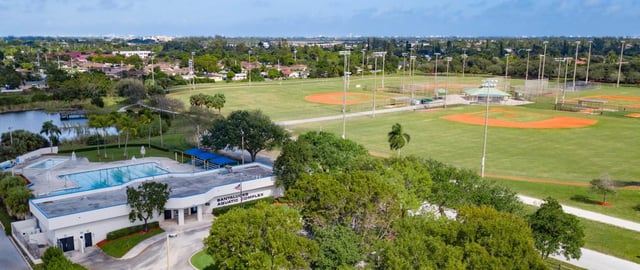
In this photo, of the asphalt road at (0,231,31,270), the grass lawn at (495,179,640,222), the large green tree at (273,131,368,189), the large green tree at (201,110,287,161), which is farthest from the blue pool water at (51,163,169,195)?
the grass lawn at (495,179,640,222)

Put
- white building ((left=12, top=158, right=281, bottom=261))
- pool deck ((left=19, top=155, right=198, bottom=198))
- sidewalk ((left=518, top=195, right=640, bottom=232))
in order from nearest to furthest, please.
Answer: white building ((left=12, top=158, right=281, bottom=261)) → sidewalk ((left=518, top=195, right=640, bottom=232)) → pool deck ((left=19, top=155, right=198, bottom=198))

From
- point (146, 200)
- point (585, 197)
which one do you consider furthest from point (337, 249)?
point (585, 197)

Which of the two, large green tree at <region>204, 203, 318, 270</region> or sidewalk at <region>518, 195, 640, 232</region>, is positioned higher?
large green tree at <region>204, 203, 318, 270</region>

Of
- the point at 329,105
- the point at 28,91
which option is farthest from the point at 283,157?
the point at 28,91

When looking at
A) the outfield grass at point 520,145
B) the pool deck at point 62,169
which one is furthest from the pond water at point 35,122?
the outfield grass at point 520,145

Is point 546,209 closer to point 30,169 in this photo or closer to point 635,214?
point 635,214

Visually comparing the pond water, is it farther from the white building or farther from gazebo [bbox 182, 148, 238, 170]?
the white building

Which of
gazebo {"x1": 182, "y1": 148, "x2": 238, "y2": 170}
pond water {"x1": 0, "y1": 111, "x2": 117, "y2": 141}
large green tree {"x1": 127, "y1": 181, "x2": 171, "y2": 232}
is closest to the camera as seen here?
large green tree {"x1": 127, "y1": 181, "x2": 171, "y2": 232}

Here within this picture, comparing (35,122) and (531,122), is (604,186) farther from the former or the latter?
(35,122)
